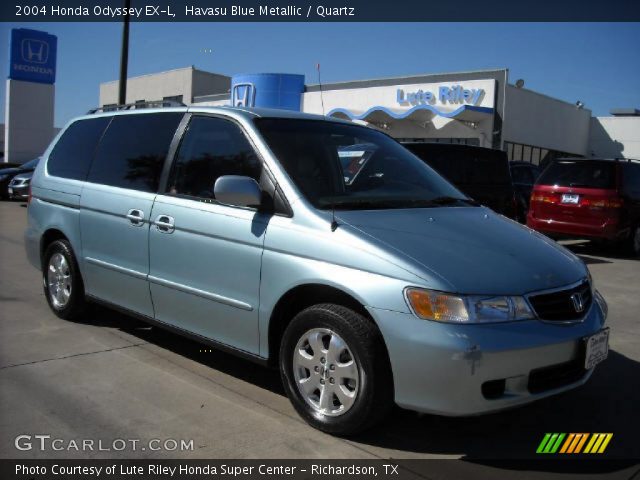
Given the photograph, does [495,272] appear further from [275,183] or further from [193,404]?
[193,404]

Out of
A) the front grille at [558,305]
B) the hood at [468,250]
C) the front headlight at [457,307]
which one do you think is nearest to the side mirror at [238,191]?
the hood at [468,250]

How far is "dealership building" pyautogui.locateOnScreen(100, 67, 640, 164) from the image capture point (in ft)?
80.0

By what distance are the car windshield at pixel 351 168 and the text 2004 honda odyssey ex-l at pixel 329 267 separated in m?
0.01

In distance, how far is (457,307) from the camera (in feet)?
9.67

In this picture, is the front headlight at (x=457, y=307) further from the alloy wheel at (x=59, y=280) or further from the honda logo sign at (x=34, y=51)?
the honda logo sign at (x=34, y=51)

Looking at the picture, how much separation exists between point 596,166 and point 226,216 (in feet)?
28.8

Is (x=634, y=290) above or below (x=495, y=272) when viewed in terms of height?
below

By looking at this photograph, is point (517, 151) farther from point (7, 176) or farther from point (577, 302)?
point (577, 302)

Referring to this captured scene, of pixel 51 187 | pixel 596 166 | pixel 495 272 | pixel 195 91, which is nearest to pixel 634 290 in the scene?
pixel 596 166

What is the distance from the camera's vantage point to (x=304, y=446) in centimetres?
321

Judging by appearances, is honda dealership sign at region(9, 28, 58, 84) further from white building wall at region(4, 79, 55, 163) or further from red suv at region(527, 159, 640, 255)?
red suv at region(527, 159, 640, 255)

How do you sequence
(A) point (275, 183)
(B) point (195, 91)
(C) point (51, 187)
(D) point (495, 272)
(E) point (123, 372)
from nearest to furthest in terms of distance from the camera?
(D) point (495, 272), (A) point (275, 183), (E) point (123, 372), (C) point (51, 187), (B) point (195, 91)

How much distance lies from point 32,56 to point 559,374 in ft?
→ 95.8

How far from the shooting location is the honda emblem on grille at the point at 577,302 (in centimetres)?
330
